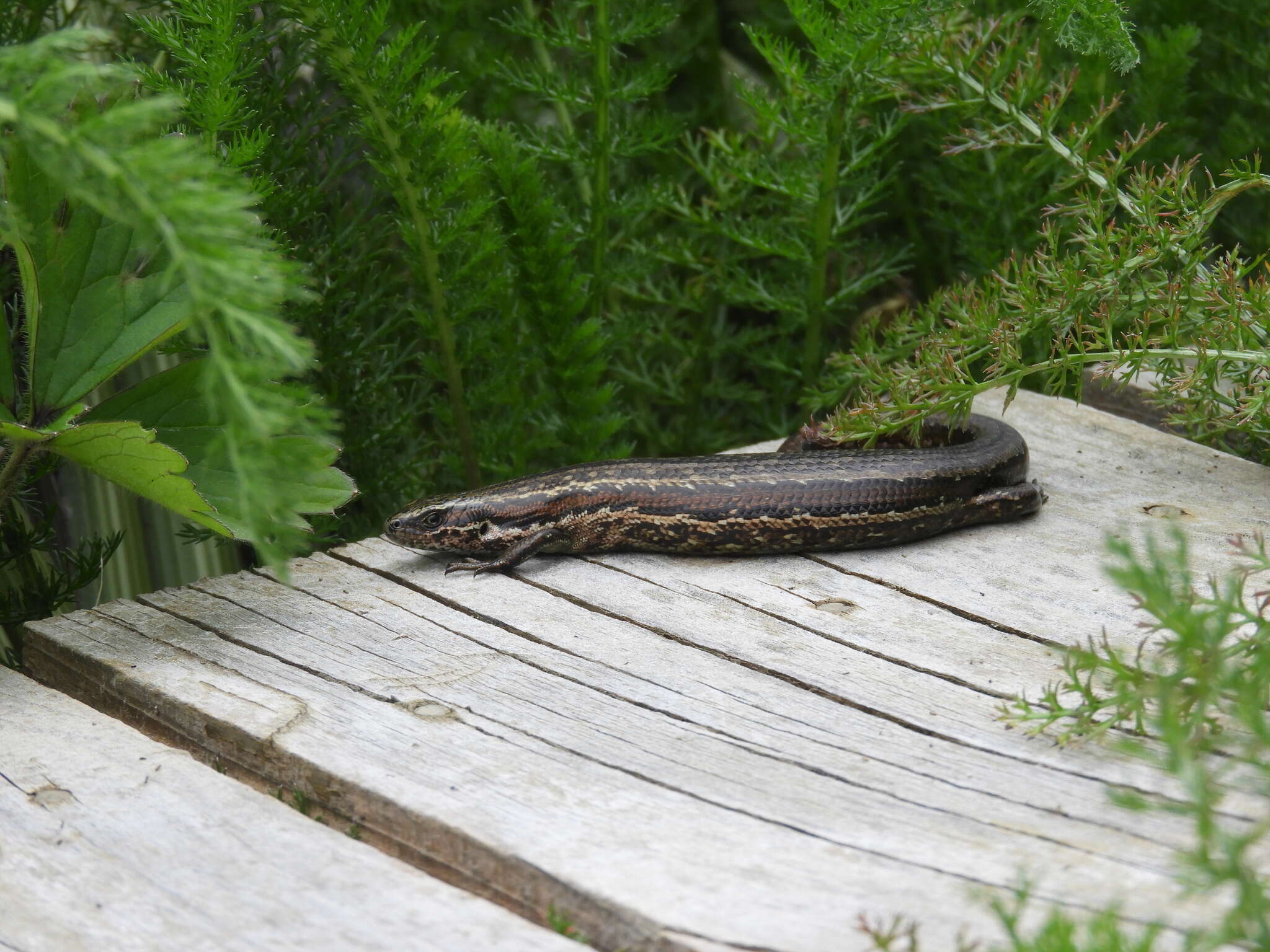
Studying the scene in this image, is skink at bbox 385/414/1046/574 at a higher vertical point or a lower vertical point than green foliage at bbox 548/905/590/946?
higher

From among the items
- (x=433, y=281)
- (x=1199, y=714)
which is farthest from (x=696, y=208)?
(x=1199, y=714)

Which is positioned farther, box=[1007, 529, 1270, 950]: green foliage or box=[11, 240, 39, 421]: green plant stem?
box=[11, 240, 39, 421]: green plant stem

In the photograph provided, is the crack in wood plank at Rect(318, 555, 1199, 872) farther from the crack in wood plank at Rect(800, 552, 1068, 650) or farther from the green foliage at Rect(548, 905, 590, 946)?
the crack in wood plank at Rect(800, 552, 1068, 650)

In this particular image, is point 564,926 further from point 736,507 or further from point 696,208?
point 696,208

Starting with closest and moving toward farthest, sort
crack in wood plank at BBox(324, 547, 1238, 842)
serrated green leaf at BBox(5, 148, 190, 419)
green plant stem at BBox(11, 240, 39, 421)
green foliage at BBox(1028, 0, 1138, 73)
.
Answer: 1. crack in wood plank at BBox(324, 547, 1238, 842)
2. green plant stem at BBox(11, 240, 39, 421)
3. serrated green leaf at BBox(5, 148, 190, 419)
4. green foliage at BBox(1028, 0, 1138, 73)

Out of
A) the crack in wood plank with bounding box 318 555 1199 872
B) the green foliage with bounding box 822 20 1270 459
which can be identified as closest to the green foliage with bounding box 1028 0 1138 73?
the green foliage with bounding box 822 20 1270 459

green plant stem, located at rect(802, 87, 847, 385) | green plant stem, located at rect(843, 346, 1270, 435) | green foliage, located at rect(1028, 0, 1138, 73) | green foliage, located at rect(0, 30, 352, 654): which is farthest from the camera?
green plant stem, located at rect(802, 87, 847, 385)

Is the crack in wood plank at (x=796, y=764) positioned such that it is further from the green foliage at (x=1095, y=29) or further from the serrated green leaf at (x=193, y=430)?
the green foliage at (x=1095, y=29)

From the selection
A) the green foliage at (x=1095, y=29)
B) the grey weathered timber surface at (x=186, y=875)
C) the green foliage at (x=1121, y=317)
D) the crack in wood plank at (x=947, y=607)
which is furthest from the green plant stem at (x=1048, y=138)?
the grey weathered timber surface at (x=186, y=875)
